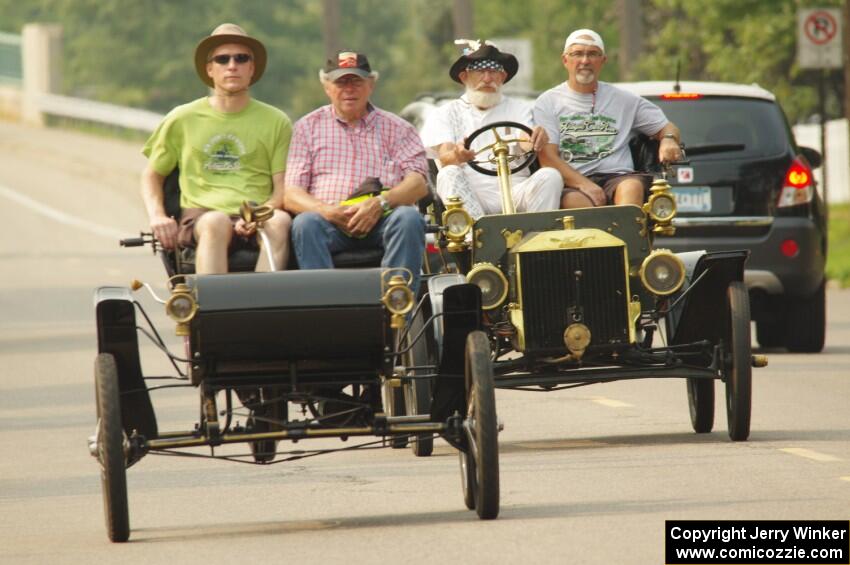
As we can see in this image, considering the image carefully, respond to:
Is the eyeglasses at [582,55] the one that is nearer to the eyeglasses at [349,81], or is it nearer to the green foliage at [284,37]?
the eyeglasses at [349,81]

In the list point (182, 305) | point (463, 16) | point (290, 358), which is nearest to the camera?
point (182, 305)

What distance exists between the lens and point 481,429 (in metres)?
8.77

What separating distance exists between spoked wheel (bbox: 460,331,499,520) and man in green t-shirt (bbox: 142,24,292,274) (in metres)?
2.10

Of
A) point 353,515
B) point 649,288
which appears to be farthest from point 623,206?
point 353,515

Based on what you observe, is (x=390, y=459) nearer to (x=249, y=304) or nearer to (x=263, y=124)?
(x=263, y=124)

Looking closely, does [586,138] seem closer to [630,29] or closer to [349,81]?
[349,81]

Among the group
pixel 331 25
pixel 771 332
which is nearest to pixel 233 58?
pixel 771 332

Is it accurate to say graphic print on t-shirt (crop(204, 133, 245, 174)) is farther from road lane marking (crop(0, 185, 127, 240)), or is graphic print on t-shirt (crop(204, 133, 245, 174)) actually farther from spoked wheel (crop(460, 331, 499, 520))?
road lane marking (crop(0, 185, 127, 240))

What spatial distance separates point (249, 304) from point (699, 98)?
7.73 metres

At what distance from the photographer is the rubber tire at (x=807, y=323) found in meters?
16.9

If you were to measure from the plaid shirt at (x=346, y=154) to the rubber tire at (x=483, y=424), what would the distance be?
259cm

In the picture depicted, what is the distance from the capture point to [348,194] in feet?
37.9

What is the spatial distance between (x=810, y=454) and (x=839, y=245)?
18.3 m

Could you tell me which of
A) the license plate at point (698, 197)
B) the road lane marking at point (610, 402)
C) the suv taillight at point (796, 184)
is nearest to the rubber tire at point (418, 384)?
the road lane marking at point (610, 402)
